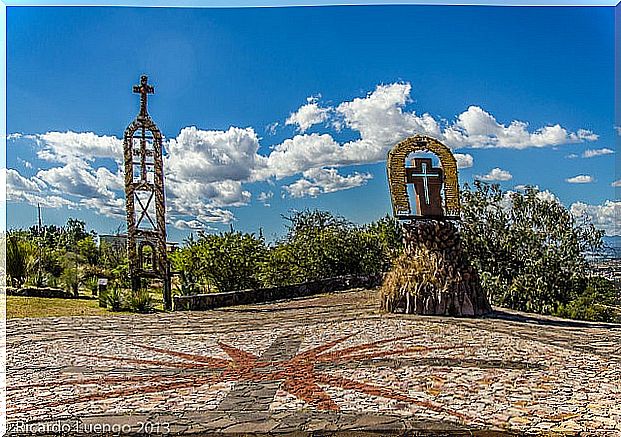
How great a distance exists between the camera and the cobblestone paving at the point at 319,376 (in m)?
3.50

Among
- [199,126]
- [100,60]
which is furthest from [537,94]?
[100,60]

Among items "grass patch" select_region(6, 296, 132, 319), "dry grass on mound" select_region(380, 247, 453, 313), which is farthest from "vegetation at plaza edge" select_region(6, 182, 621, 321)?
"dry grass on mound" select_region(380, 247, 453, 313)

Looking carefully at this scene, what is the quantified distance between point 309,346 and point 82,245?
7.79 meters

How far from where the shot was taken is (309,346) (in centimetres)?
566

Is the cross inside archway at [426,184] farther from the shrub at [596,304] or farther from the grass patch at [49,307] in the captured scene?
the grass patch at [49,307]

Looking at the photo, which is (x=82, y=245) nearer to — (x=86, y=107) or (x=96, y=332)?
(x=86, y=107)

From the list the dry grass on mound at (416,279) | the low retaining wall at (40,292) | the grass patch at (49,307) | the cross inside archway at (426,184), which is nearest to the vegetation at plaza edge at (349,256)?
the low retaining wall at (40,292)

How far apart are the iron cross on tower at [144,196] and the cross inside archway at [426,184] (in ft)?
11.1

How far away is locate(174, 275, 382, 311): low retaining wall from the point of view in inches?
354

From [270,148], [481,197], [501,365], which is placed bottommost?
[501,365]

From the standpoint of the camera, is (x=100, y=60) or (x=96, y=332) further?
(x=100, y=60)

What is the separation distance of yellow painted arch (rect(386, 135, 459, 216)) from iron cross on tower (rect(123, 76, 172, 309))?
10.4 feet

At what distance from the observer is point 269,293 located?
1024 cm

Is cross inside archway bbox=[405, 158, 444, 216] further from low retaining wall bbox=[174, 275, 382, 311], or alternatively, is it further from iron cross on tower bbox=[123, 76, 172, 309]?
iron cross on tower bbox=[123, 76, 172, 309]
